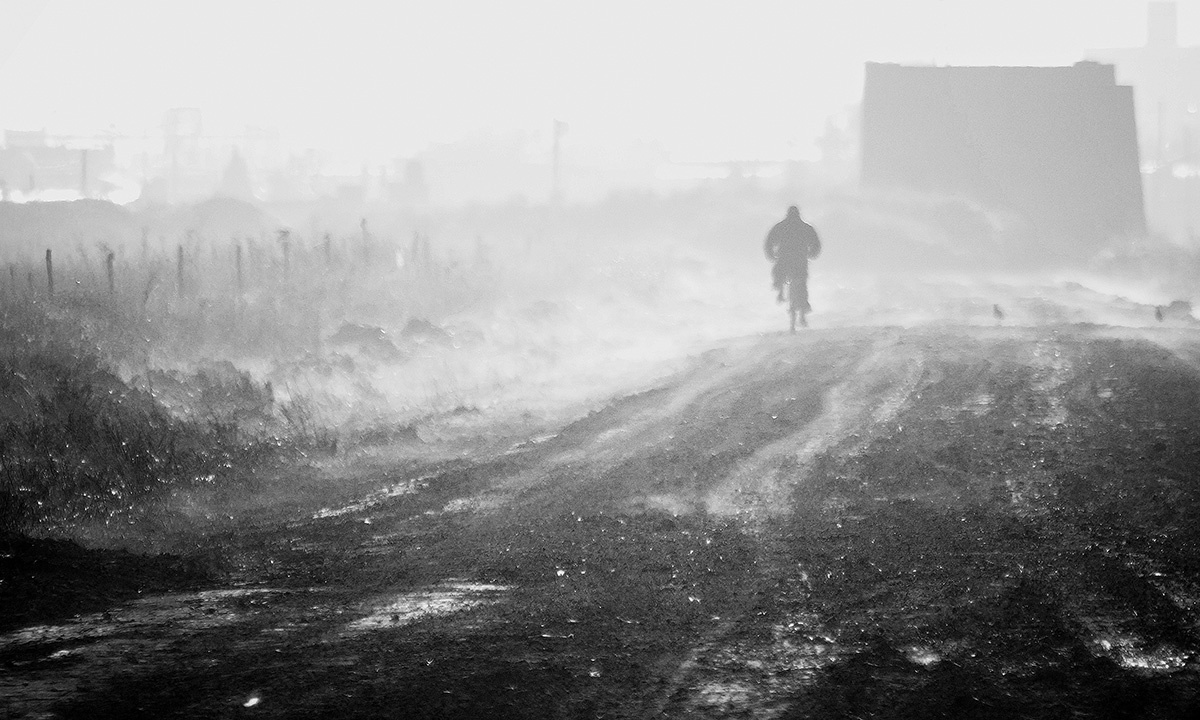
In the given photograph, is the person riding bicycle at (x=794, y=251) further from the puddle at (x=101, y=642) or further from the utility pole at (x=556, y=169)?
the utility pole at (x=556, y=169)

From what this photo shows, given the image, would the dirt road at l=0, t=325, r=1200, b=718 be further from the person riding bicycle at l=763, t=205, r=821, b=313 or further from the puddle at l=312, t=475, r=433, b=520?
the person riding bicycle at l=763, t=205, r=821, b=313

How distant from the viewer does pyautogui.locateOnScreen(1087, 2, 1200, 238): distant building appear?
7638cm

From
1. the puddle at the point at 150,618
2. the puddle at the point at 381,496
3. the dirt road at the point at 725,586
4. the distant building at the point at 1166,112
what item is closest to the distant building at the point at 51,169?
the puddle at the point at 381,496

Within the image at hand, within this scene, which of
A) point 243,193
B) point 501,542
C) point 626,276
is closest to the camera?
point 501,542

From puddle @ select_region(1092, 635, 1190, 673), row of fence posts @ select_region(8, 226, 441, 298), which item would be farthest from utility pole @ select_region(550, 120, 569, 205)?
puddle @ select_region(1092, 635, 1190, 673)

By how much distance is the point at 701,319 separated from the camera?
85.0 ft

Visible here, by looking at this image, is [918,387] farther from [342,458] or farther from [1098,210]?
[1098,210]

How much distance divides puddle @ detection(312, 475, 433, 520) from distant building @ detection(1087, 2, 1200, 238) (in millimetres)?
70197

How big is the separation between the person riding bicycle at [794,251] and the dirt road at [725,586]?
28.7ft

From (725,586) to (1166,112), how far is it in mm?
116868

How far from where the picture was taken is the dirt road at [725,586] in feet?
15.9

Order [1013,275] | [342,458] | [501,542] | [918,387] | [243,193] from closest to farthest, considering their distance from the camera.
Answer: [501,542], [342,458], [918,387], [1013,275], [243,193]

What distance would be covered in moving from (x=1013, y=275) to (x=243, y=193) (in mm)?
45287

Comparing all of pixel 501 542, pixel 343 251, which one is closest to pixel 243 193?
pixel 343 251
